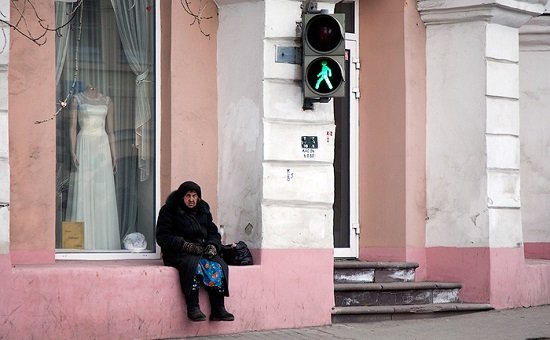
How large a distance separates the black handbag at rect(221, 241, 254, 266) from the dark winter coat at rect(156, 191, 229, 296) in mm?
321

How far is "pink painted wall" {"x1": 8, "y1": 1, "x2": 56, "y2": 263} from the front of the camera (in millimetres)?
12266

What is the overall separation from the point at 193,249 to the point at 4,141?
214cm

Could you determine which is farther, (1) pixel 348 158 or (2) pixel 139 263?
(1) pixel 348 158

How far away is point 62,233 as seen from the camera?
42.7 ft

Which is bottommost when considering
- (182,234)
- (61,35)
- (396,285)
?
(396,285)

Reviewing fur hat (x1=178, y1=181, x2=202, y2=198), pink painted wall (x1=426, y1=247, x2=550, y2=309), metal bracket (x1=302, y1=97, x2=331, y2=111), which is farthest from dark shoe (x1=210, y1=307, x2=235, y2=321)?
pink painted wall (x1=426, y1=247, x2=550, y2=309)

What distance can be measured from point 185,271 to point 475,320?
12.1ft

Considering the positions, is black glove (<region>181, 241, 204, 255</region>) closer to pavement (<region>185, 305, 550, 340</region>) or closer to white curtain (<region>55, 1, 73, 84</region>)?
pavement (<region>185, 305, 550, 340</region>)

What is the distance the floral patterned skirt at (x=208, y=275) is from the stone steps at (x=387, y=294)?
1756 mm

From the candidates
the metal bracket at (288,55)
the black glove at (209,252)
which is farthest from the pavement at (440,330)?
the metal bracket at (288,55)

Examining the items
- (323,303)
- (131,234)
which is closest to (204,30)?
(131,234)

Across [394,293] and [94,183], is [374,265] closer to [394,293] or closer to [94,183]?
[394,293]

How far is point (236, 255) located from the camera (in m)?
12.9

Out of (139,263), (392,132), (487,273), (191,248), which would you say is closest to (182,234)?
(191,248)
